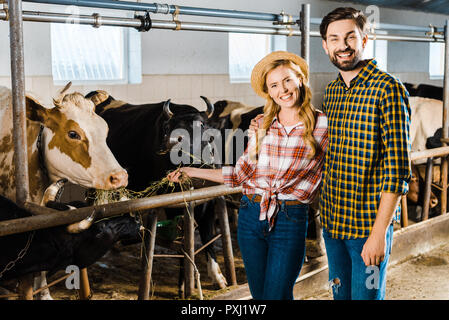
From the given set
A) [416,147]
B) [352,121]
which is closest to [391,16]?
[416,147]

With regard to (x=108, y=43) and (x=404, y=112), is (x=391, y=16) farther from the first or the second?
(x=404, y=112)

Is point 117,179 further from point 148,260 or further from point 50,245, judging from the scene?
point 50,245

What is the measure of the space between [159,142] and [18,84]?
2.09m

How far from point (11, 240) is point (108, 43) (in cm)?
445

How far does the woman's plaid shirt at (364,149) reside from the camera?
2119mm

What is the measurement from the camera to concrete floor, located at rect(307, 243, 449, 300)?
14.5 feet

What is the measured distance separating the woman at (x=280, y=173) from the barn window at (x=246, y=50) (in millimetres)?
6134

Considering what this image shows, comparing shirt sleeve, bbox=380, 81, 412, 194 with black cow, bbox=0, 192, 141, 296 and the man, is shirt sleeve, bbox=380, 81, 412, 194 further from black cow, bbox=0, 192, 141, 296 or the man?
black cow, bbox=0, 192, 141, 296

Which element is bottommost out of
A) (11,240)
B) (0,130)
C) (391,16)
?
(11,240)

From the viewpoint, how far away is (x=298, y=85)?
89.7 inches

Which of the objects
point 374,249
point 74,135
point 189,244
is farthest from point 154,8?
point 374,249

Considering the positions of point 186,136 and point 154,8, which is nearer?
point 154,8

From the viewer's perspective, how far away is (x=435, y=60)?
12609mm
